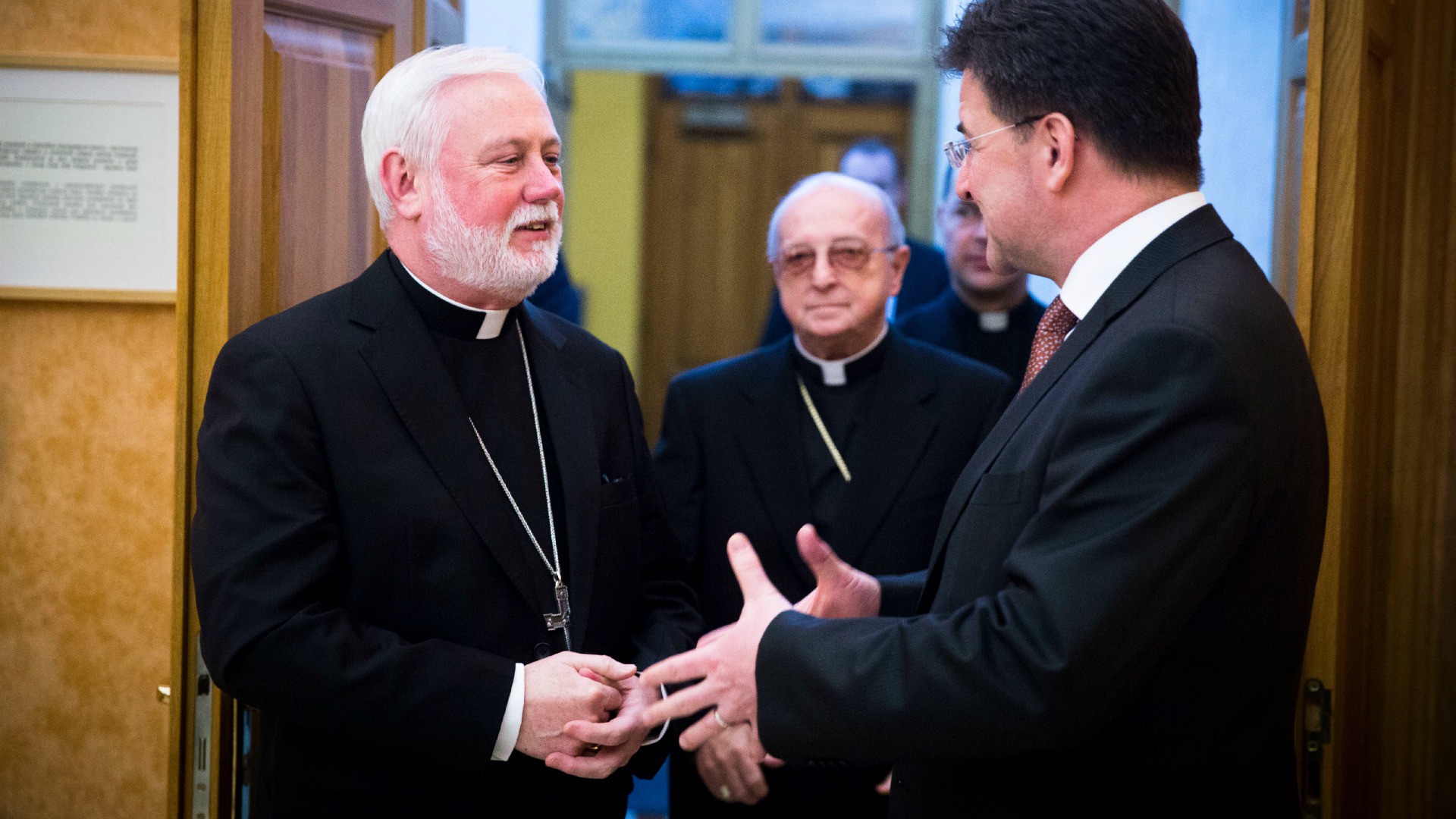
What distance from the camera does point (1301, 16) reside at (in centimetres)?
253

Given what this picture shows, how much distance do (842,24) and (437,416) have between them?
22.3ft

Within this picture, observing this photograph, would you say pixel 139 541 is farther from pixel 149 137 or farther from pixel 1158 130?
pixel 1158 130

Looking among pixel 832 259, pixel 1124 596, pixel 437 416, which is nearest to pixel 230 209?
pixel 437 416

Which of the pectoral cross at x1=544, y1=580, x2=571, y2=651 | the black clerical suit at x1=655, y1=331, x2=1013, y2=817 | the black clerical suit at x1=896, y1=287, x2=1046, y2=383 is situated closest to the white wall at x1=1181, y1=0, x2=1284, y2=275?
the black clerical suit at x1=896, y1=287, x2=1046, y2=383

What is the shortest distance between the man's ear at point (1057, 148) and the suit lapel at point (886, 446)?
1.38 m

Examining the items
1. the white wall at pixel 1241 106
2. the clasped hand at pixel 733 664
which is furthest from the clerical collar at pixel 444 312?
the white wall at pixel 1241 106

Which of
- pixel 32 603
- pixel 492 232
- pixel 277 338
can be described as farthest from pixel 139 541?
pixel 492 232

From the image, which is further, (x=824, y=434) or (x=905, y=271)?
(x=905, y=271)

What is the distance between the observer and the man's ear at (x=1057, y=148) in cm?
164

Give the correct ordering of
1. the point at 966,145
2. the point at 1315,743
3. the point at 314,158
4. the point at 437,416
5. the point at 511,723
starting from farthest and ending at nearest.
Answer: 1. the point at 314,158
2. the point at 1315,743
3. the point at 437,416
4. the point at 511,723
5. the point at 966,145

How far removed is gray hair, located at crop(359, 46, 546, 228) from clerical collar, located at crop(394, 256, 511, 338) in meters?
0.13

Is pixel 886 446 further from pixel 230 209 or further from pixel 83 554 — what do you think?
pixel 83 554

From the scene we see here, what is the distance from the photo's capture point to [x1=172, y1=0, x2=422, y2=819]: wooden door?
6.84 ft

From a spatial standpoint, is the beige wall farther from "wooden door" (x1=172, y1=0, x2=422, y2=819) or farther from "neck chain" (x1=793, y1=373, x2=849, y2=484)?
"neck chain" (x1=793, y1=373, x2=849, y2=484)
